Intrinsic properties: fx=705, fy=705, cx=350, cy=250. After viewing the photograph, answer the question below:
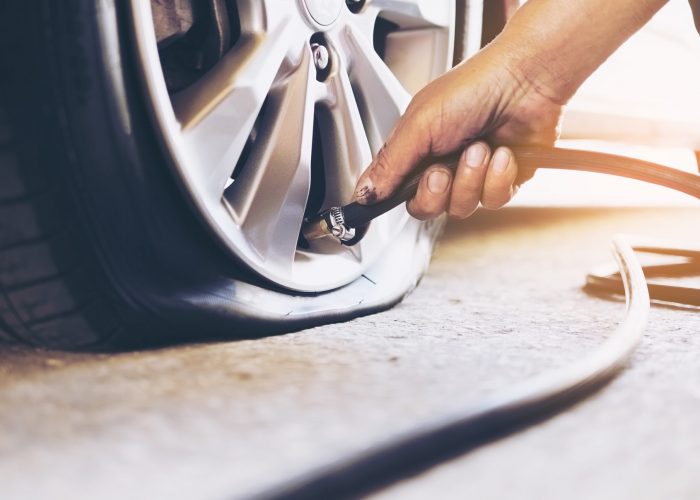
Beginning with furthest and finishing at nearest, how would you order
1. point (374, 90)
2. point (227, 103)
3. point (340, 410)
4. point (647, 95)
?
point (647, 95) → point (374, 90) → point (227, 103) → point (340, 410)

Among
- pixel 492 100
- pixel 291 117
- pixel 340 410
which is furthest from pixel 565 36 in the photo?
pixel 340 410

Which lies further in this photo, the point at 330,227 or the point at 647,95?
the point at 647,95

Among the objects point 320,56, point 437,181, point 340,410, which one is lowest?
point 340,410

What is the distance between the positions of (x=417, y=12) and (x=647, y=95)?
2.44ft

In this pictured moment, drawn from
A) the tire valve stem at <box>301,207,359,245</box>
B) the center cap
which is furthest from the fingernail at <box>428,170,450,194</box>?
the center cap

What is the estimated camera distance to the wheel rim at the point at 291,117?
687 mm

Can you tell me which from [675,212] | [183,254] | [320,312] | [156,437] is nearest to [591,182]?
[675,212]

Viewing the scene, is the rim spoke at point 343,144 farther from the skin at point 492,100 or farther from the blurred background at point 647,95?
the blurred background at point 647,95

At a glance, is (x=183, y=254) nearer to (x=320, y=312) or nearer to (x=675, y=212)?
(x=320, y=312)

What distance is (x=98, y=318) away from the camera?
0.62m

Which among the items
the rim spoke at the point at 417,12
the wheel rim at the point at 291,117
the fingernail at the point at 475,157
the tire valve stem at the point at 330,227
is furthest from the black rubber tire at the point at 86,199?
the rim spoke at the point at 417,12

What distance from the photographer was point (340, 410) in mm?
520

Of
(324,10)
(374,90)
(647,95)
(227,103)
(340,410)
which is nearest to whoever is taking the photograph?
(340,410)

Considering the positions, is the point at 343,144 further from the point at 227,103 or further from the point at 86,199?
the point at 86,199
